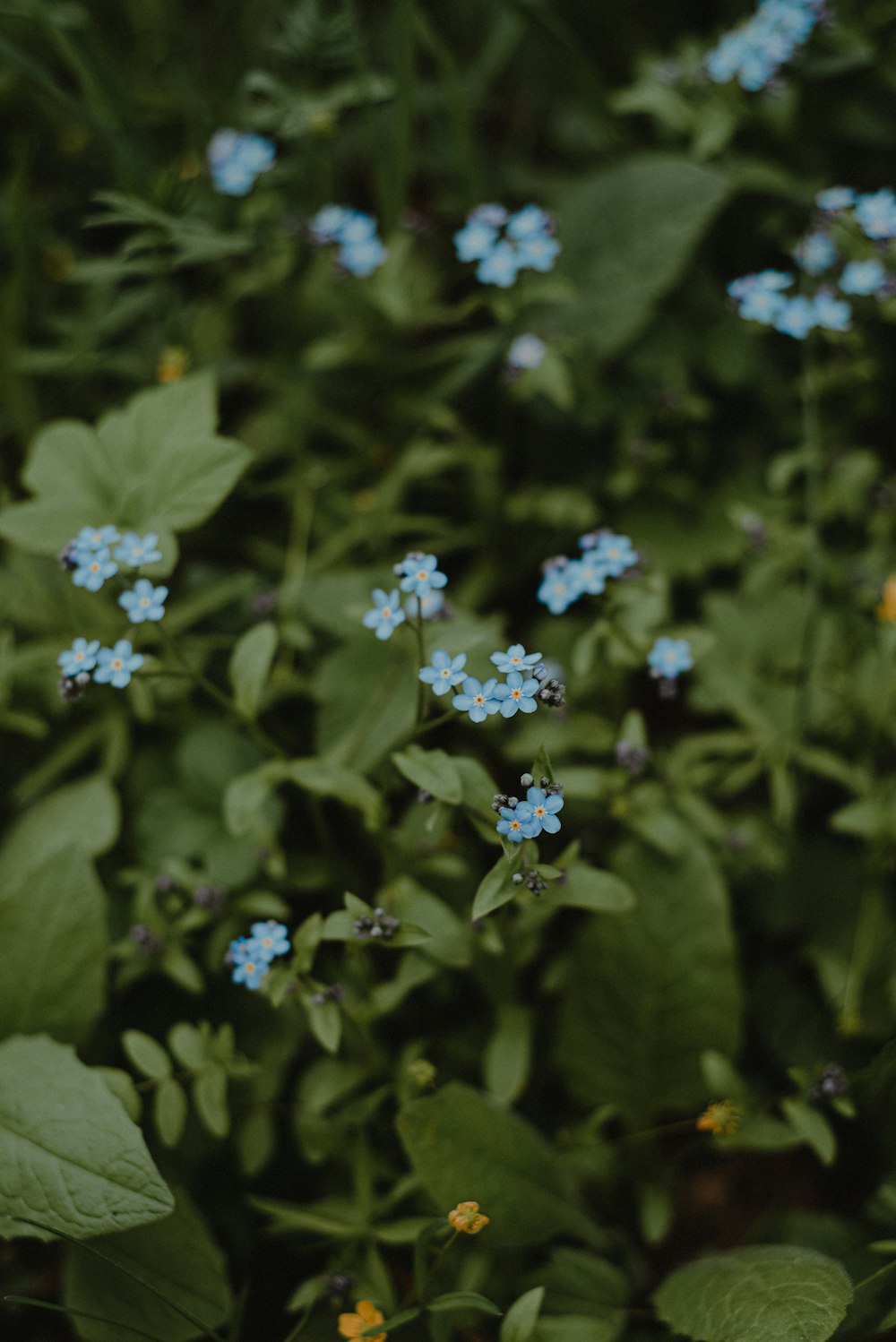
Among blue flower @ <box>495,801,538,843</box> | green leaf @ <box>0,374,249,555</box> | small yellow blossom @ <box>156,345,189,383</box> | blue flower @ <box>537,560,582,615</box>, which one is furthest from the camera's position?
small yellow blossom @ <box>156,345,189,383</box>

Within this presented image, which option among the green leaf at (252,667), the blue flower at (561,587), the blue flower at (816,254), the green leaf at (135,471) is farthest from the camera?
the blue flower at (816,254)

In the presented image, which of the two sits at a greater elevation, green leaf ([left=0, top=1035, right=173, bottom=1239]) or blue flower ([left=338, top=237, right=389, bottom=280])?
blue flower ([left=338, top=237, right=389, bottom=280])

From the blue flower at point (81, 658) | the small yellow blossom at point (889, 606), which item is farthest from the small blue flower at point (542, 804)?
the small yellow blossom at point (889, 606)

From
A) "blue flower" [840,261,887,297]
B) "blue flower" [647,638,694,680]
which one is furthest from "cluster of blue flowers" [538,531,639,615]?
"blue flower" [840,261,887,297]

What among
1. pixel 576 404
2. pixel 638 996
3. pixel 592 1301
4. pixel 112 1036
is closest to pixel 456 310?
pixel 576 404

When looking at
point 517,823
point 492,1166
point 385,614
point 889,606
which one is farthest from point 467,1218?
point 889,606

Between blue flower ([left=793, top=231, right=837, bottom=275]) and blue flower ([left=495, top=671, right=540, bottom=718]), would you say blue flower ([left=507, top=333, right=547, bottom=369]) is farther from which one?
blue flower ([left=495, top=671, right=540, bottom=718])

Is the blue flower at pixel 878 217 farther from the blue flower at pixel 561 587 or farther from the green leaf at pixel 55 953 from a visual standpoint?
the green leaf at pixel 55 953
